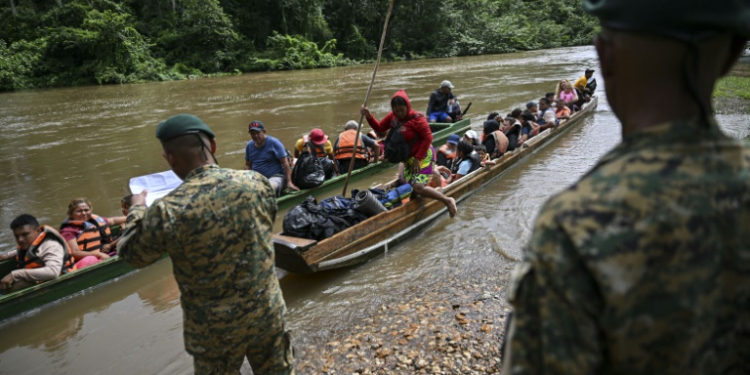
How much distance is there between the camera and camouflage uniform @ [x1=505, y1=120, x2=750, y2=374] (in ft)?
3.01

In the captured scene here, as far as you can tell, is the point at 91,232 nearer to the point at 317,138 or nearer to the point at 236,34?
the point at 317,138

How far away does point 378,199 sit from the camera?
6.54 m

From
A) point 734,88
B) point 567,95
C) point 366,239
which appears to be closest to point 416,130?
point 366,239

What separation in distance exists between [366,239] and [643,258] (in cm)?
502

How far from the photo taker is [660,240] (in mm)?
917

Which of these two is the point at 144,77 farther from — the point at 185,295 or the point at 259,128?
the point at 185,295

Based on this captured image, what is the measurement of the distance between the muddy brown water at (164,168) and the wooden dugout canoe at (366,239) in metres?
0.22

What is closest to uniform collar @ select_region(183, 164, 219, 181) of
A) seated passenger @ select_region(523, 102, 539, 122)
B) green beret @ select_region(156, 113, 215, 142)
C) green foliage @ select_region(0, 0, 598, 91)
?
green beret @ select_region(156, 113, 215, 142)

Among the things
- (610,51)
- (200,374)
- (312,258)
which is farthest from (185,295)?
(312,258)

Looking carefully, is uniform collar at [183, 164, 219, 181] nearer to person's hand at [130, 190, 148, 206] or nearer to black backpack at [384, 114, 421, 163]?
person's hand at [130, 190, 148, 206]

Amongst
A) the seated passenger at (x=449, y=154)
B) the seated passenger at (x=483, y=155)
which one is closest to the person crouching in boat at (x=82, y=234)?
the seated passenger at (x=449, y=154)

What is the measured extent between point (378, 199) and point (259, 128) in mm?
2177

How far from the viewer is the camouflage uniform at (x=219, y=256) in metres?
2.24

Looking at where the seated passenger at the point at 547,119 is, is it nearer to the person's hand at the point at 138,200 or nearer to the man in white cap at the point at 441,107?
the man in white cap at the point at 441,107
